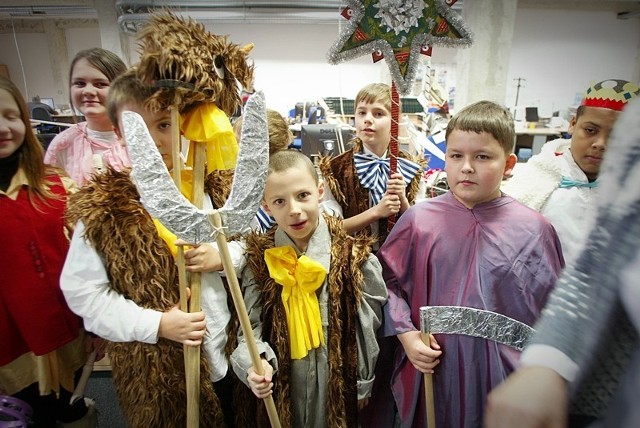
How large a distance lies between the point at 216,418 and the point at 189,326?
0.41 m

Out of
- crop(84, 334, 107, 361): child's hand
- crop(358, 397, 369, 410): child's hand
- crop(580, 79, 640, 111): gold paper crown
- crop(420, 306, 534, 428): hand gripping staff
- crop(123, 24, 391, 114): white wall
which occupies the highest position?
crop(123, 24, 391, 114): white wall

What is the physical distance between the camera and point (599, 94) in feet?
4.30

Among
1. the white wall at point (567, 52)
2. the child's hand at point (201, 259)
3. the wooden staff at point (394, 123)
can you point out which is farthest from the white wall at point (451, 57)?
the child's hand at point (201, 259)

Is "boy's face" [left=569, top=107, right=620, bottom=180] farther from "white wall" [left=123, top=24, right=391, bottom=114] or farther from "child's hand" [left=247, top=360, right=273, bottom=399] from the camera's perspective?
"white wall" [left=123, top=24, right=391, bottom=114]

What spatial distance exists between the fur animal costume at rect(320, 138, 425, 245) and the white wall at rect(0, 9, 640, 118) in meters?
7.06

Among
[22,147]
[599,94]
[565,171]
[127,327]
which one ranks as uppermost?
[599,94]

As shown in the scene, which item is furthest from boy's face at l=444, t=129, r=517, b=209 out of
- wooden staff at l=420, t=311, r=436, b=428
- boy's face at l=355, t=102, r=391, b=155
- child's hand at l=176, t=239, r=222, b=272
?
child's hand at l=176, t=239, r=222, b=272

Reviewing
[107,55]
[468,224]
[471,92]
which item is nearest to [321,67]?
[471,92]

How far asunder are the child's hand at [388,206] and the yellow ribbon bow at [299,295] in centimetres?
46

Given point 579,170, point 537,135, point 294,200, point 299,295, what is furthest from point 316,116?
point 537,135

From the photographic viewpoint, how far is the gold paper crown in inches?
49.8

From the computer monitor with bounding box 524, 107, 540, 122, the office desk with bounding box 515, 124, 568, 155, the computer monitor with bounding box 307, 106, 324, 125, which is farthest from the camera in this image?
the computer monitor with bounding box 524, 107, 540, 122

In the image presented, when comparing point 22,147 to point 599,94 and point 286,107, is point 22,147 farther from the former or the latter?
point 286,107

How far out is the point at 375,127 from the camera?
1.74 m
